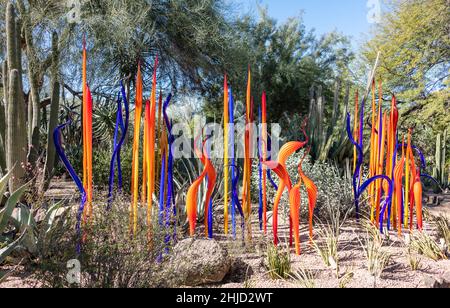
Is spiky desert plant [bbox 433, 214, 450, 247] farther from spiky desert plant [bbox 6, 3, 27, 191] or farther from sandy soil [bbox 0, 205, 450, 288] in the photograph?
spiky desert plant [bbox 6, 3, 27, 191]

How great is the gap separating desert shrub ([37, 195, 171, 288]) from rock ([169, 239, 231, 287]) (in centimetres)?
20

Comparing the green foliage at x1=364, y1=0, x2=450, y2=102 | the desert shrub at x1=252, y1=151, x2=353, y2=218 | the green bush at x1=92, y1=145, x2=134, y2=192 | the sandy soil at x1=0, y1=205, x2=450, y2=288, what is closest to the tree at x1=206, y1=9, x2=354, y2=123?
the green foliage at x1=364, y1=0, x2=450, y2=102

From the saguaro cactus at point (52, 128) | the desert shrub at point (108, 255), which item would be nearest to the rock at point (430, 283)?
the desert shrub at point (108, 255)

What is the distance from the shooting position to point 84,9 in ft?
35.9

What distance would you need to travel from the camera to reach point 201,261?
362cm

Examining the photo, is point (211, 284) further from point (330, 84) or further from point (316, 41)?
point (316, 41)

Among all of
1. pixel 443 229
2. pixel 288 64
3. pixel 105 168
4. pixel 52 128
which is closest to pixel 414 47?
pixel 288 64

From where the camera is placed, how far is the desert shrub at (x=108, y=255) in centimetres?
301

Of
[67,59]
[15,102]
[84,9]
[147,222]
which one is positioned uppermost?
[84,9]

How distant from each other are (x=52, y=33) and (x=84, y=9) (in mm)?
907

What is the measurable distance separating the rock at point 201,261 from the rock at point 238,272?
8 cm

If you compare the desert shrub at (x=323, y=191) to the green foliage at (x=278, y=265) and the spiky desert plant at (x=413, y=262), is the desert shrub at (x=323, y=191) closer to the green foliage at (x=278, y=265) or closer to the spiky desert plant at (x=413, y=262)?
the spiky desert plant at (x=413, y=262)

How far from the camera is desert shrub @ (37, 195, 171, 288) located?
301 cm

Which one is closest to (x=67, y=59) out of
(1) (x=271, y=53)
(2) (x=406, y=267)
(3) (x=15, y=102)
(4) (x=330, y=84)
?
(3) (x=15, y=102)
